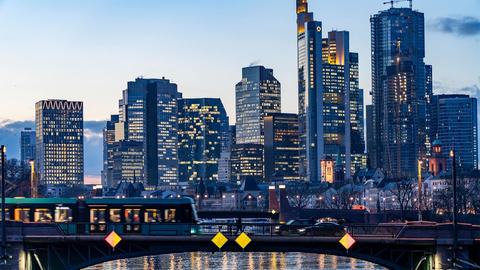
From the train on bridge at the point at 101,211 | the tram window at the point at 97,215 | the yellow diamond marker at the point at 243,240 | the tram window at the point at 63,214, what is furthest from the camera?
the tram window at the point at 97,215

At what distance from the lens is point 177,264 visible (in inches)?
6073

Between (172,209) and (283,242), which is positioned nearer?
(283,242)

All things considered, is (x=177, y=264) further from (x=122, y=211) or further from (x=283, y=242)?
(x=283, y=242)

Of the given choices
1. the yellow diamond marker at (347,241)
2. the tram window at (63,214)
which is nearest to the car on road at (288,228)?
the yellow diamond marker at (347,241)

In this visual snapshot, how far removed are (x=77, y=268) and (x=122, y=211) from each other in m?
23.1

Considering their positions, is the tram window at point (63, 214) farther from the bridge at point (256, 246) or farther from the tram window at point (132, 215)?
the bridge at point (256, 246)

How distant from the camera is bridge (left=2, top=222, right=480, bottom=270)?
80562 mm

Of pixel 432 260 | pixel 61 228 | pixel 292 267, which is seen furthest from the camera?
pixel 292 267

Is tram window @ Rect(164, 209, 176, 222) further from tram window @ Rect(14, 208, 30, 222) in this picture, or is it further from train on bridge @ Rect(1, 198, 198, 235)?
tram window @ Rect(14, 208, 30, 222)

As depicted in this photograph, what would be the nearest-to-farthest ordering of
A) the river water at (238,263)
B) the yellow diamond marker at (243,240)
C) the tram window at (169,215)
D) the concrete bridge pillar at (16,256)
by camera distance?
1. the yellow diamond marker at (243,240)
2. the concrete bridge pillar at (16,256)
3. the tram window at (169,215)
4. the river water at (238,263)

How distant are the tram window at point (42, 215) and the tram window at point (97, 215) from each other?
332cm

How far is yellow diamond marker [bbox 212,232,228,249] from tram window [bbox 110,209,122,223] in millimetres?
24552

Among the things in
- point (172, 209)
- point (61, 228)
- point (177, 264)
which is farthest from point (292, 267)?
point (61, 228)

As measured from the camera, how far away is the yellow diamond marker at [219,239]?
8150 centimetres
